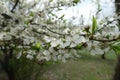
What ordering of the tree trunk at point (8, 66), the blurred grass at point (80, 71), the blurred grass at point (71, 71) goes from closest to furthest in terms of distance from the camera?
the tree trunk at point (8, 66), the blurred grass at point (71, 71), the blurred grass at point (80, 71)

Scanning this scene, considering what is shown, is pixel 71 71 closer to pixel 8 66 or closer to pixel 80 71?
pixel 80 71

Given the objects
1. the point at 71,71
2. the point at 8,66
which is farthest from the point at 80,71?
the point at 8,66

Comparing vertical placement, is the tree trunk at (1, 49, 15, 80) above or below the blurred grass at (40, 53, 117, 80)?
above

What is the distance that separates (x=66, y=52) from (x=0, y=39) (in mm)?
1656

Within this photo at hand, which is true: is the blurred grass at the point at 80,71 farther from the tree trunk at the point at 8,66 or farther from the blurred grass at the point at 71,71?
the tree trunk at the point at 8,66

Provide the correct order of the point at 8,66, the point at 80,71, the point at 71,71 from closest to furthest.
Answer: the point at 8,66 → the point at 71,71 → the point at 80,71

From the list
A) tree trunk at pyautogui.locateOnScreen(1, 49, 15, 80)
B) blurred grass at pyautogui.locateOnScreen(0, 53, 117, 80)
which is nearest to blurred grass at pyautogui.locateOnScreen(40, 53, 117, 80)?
blurred grass at pyautogui.locateOnScreen(0, 53, 117, 80)

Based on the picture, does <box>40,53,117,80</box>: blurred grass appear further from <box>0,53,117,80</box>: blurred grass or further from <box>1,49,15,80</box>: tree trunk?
<box>1,49,15,80</box>: tree trunk

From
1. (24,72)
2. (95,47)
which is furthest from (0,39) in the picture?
(24,72)

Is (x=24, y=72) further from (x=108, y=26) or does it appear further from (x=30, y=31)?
(x=108, y=26)

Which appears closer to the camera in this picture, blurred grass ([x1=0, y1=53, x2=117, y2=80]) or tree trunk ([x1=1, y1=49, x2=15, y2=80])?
tree trunk ([x1=1, y1=49, x2=15, y2=80])

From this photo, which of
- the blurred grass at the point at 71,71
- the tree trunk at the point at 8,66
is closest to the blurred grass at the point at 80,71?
the blurred grass at the point at 71,71

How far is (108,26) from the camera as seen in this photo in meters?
1.84

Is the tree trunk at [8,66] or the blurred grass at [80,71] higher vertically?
the tree trunk at [8,66]
